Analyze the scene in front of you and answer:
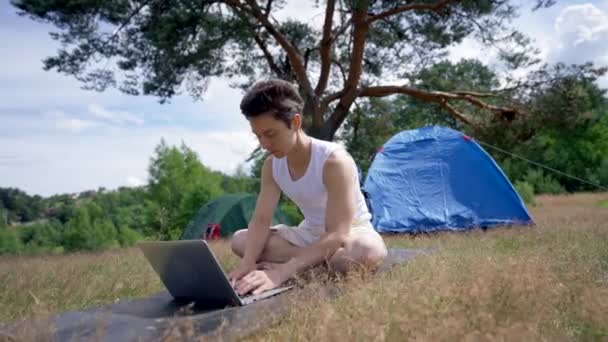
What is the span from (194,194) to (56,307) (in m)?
15.0

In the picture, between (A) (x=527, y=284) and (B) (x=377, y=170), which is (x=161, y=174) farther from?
(A) (x=527, y=284)

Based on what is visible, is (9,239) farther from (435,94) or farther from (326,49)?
(435,94)

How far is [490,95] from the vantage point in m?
11.4

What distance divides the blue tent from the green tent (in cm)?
189

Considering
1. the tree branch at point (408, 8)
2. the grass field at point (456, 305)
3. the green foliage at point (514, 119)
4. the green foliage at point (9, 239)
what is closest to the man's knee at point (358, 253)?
the grass field at point (456, 305)

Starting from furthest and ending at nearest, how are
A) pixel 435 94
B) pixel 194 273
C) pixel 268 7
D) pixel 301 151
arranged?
pixel 435 94, pixel 268 7, pixel 301 151, pixel 194 273

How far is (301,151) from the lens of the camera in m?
2.93

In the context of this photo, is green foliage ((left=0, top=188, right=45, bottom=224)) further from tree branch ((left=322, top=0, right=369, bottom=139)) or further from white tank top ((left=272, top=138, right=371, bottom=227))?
white tank top ((left=272, top=138, right=371, bottom=227))

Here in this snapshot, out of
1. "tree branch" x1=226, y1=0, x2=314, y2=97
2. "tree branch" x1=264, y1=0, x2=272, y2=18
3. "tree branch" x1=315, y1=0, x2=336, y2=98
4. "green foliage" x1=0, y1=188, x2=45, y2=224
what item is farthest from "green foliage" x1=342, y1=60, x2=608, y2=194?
"green foliage" x1=0, y1=188, x2=45, y2=224

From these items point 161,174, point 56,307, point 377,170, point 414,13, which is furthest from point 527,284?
point 161,174

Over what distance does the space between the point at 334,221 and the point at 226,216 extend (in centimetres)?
592

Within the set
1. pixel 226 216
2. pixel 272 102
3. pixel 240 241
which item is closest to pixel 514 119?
pixel 226 216

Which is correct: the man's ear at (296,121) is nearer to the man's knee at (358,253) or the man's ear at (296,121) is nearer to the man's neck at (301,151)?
the man's neck at (301,151)

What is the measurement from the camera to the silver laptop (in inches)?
92.7
